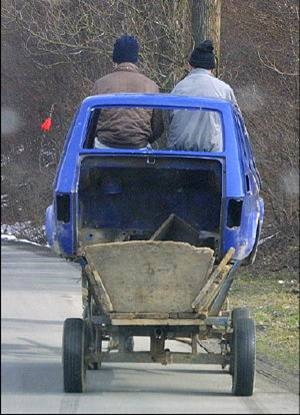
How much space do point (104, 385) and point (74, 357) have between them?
860 millimetres

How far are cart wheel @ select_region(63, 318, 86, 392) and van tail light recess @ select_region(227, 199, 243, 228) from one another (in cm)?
139

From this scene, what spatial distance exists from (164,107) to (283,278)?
9.11m

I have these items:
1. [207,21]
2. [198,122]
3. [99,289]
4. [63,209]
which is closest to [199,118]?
[198,122]

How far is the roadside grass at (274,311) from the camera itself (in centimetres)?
1238

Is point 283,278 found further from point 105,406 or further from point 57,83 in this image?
point 105,406

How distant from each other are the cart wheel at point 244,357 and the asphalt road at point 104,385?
0.30 feet

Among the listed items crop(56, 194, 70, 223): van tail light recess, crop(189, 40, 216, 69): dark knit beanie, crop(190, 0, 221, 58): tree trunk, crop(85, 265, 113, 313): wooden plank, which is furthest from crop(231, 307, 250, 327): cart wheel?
crop(190, 0, 221, 58): tree trunk

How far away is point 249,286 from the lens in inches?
719

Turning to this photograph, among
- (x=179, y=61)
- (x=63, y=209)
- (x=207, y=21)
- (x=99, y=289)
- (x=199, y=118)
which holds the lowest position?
(x=99, y=289)

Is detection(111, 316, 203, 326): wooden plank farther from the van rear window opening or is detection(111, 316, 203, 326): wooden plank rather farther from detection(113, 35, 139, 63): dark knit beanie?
detection(113, 35, 139, 63): dark knit beanie

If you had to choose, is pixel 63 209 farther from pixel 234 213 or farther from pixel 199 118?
pixel 199 118

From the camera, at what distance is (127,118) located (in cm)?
1083

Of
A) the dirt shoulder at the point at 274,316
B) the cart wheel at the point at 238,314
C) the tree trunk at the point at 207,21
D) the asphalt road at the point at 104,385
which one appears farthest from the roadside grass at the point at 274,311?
the tree trunk at the point at 207,21

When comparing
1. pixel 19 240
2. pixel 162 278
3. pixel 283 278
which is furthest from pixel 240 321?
pixel 283 278
